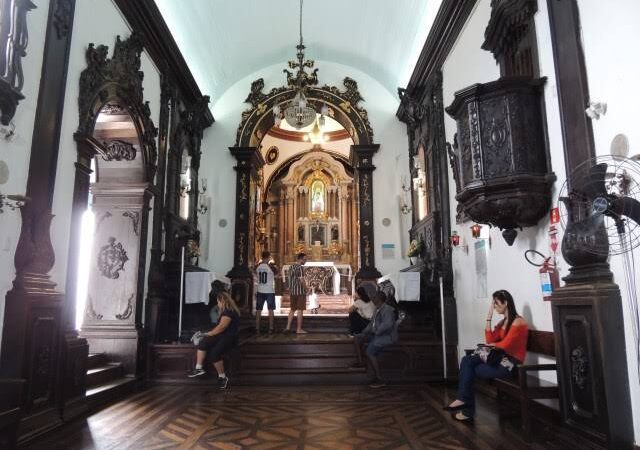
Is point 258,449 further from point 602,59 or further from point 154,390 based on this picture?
point 602,59

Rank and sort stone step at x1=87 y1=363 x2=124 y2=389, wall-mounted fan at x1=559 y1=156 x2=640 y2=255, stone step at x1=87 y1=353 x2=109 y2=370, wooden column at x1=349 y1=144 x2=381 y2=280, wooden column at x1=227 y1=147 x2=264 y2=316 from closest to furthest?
wall-mounted fan at x1=559 y1=156 x2=640 y2=255 → stone step at x1=87 y1=363 x2=124 y2=389 → stone step at x1=87 y1=353 x2=109 y2=370 → wooden column at x1=227 y1=147 x2=264 y2=316 → wooden column at x1=349 y1=144 x2=381 y2=280

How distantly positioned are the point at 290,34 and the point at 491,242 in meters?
5.98

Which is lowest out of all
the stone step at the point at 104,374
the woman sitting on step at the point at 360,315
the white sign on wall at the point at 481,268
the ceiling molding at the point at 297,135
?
the stone step at the point at 104,374

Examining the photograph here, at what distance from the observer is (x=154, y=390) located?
5.79 meters

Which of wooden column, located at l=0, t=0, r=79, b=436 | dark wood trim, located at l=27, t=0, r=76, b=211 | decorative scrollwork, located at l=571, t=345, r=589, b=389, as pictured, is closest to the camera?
decorative scrollwork, located at l=571, t=345, r=589, b=389

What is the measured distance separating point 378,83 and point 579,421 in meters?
8.11

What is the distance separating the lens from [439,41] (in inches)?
274

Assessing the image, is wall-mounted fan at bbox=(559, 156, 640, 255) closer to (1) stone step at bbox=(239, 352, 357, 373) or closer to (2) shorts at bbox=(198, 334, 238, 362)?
(1) stone step at bbox=(239, 352, 357, 373)

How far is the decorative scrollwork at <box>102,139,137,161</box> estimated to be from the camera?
6.41m

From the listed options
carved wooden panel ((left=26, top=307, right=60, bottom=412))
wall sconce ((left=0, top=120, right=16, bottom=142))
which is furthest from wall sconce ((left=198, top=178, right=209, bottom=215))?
wall sconce ((left=0, top=120, right=16, bottom=142))

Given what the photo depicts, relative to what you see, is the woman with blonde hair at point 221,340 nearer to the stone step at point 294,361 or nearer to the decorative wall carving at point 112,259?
the stone step at point 294,361

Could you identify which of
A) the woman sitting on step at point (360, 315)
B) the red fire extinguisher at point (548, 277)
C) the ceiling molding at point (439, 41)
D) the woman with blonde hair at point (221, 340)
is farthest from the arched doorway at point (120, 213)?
the red fire extinguisher at point (548, 277)

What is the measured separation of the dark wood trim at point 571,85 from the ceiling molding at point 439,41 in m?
2.33

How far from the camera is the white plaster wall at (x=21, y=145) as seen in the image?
3635 mm
